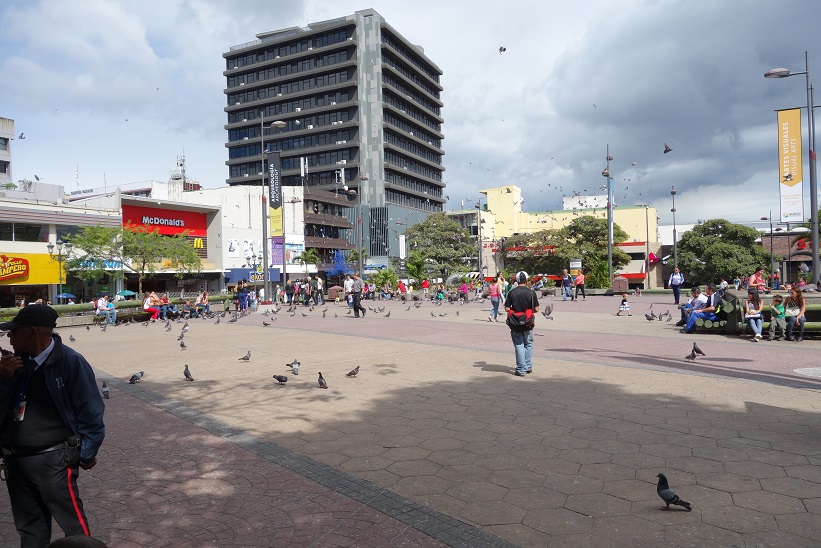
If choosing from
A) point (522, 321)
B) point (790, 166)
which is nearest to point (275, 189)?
point (790, 166)

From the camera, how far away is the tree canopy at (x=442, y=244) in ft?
181

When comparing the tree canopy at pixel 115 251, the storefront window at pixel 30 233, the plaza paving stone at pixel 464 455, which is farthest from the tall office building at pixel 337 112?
the plaza paving stone at pixel 464 455

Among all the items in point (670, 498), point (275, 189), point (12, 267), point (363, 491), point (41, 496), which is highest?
point (275, 189)

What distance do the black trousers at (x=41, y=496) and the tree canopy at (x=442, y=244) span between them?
2045 inches

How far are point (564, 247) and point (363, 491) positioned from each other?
4936 cm

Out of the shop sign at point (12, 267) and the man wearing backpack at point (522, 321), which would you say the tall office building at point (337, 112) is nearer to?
the shop sign at point (12, 267)

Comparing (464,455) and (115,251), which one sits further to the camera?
(115,251)

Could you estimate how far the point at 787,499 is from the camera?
389cm

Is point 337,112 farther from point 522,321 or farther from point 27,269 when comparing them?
point 522,321

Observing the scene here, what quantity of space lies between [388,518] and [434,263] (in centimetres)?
5212

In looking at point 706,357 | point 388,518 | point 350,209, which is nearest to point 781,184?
point 706,357

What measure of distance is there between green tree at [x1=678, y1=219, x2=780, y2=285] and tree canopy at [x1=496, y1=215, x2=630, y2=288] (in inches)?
232

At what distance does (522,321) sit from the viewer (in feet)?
27.9

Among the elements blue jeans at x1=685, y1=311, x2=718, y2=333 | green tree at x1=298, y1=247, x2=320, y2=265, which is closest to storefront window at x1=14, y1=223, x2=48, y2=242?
green tree at x1=298, y1=247, x2=320, y2=265
